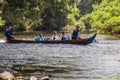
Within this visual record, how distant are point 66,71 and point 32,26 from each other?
188 feet

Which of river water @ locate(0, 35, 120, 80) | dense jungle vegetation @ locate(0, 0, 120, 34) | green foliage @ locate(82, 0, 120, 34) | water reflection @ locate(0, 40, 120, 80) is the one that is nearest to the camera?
river water @ locate(0, 35, 120, 80)

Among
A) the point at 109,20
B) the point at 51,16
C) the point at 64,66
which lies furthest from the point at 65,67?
the point at 51,16

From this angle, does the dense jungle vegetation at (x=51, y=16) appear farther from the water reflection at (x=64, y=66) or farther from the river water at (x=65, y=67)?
the river water at (x=65, y=67)

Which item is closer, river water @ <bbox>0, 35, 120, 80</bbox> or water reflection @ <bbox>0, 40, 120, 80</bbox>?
river water @ <bbox>0, 35, 120, 80</bbox>

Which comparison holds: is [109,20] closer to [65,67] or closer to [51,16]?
[51,16]

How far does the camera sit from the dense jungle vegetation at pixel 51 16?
58503 mm

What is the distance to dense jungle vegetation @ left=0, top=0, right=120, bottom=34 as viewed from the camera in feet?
192

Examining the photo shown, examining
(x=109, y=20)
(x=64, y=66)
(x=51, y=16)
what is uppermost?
(x=64, y=66)

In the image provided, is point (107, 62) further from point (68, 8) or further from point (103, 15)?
point (68, 8)

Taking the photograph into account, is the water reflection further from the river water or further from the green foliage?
the green foliage

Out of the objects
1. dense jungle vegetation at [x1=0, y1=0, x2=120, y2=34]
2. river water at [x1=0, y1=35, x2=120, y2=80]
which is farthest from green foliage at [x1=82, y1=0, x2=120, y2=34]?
river water at [x1=0, y1=35, x2=120, y2=80]

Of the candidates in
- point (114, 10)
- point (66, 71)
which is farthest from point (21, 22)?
point (66, 71)

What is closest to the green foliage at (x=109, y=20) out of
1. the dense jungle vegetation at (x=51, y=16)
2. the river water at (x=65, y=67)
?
the dense jungle vegetation at (x=51, y=16)

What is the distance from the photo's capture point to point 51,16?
79062 millimetres
